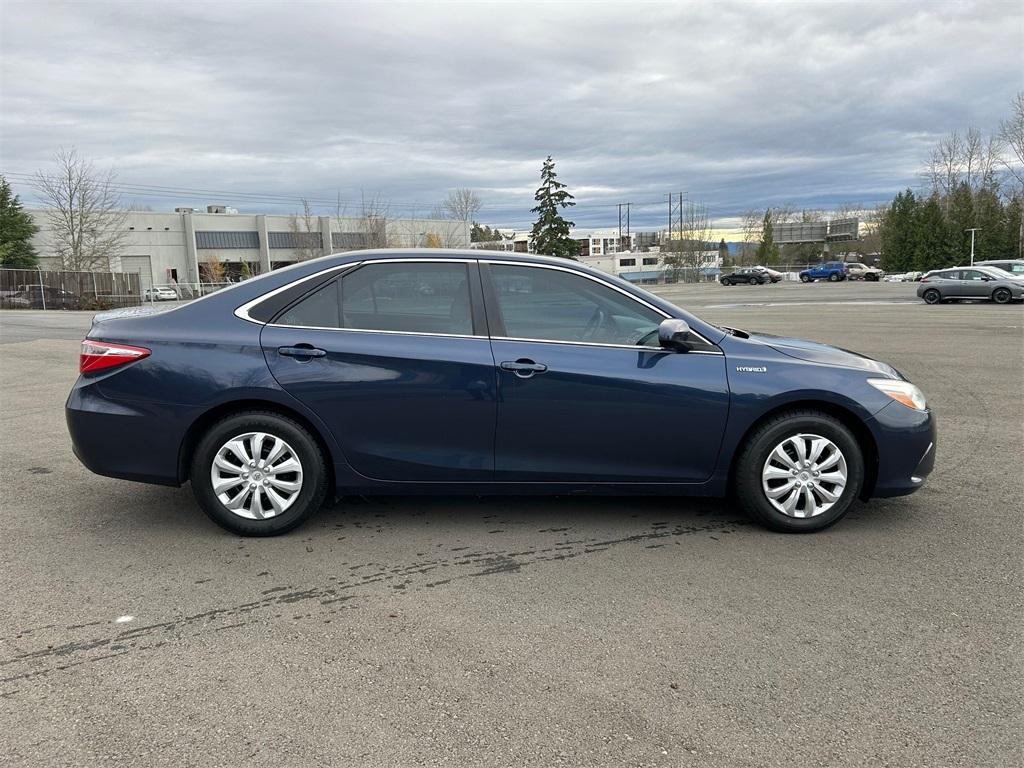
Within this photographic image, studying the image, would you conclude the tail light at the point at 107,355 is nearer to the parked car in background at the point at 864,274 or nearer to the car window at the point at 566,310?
the car window at the point at 566,310

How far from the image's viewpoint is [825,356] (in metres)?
4.72

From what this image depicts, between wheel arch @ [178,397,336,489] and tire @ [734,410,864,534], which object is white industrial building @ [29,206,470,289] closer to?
wheel arch @ [178,397,336,489]

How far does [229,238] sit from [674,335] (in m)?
87.9

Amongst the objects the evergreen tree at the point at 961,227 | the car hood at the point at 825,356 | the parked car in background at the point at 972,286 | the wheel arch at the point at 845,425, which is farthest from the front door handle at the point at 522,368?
the evergreen tree at the point at 961,227

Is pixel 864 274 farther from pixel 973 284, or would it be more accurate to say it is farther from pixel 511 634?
pixel 511 634

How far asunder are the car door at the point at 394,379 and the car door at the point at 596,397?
0.15 m

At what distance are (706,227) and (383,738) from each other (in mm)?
112866

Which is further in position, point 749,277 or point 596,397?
point 749,277

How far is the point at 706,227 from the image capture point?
10925 cm

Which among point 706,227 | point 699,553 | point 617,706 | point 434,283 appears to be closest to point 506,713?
point 617,706

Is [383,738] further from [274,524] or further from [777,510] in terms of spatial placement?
[777,510]

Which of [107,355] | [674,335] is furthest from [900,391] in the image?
[107,355]

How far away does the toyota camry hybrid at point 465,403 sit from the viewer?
4367 mm

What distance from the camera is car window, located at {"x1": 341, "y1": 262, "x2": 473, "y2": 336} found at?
178 inches
